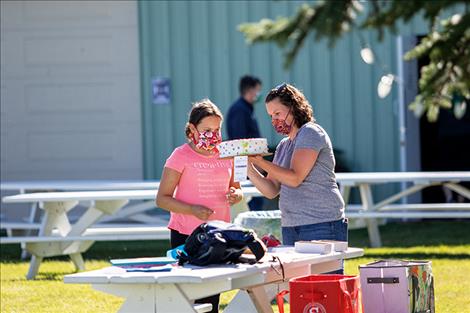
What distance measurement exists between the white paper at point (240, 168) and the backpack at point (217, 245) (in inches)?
12.2

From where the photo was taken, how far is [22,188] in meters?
12.7

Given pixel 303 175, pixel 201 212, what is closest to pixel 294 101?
pixel 303 175

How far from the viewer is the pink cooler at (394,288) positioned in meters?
7.36

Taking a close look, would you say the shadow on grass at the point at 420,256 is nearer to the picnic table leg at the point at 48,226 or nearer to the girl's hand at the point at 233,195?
the picnic table leg at the point at 48,226

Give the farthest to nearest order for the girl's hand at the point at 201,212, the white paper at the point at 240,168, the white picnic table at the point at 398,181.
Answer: the white picnic table at the point at 398,181 → the girl's hand at the point at 201,212 → the white paper at the point at 240,168

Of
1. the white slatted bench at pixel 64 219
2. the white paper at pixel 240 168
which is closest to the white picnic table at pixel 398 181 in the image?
the white slatted bench at pixel 64 219

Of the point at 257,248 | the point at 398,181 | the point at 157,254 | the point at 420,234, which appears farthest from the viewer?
the point at 420,234

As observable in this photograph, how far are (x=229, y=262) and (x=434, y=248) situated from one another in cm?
688

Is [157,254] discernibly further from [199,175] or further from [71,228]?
[199,175]

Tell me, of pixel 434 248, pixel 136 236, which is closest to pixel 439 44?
pixel 136 236

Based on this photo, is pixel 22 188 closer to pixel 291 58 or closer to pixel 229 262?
Result: pixel 229 262

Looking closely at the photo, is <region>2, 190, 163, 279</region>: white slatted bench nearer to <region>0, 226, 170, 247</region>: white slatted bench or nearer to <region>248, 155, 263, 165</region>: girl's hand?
<region>0, 226, 170, 247</region>: white slatted bench

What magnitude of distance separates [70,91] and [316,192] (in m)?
9.48

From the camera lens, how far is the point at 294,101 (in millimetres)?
7242
